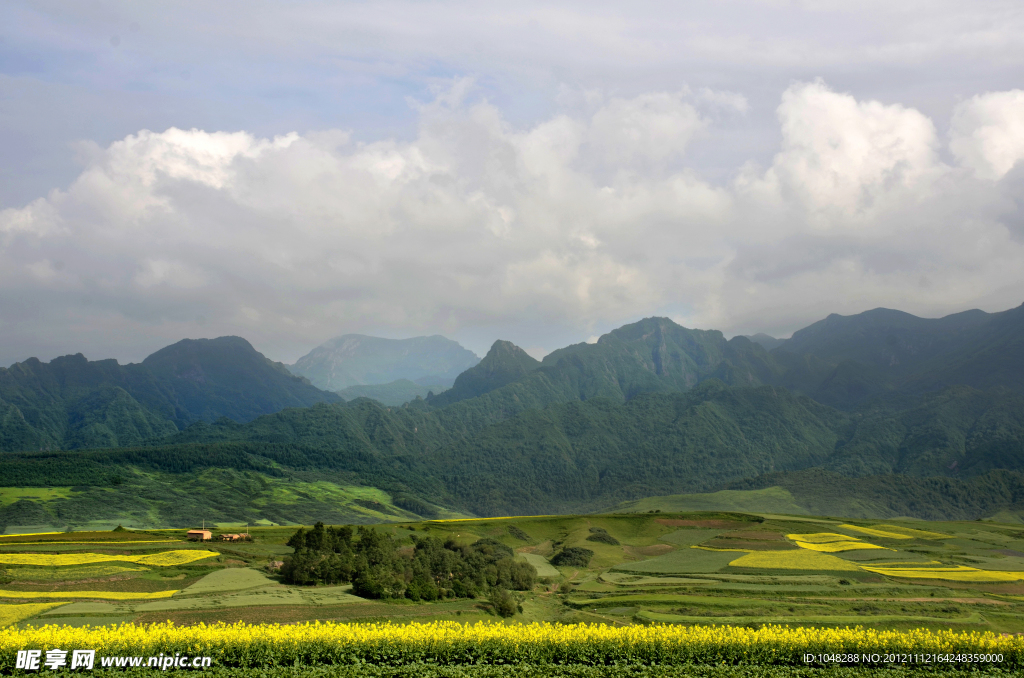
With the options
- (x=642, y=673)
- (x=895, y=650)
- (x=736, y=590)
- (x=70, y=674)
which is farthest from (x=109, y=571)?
(x=895, y=650)

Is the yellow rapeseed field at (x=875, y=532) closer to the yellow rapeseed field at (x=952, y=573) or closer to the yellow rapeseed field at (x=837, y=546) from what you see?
the yellow rapeseed field at (x=837, y=546)

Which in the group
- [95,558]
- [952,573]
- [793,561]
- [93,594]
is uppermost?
[93,594]

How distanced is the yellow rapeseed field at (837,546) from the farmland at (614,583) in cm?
107

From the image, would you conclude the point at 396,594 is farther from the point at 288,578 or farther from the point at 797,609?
the point at 797,609

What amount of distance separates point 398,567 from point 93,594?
1186 inches

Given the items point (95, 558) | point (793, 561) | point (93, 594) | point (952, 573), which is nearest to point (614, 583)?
point (793, 561)

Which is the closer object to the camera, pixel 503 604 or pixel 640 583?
pixel 503 604

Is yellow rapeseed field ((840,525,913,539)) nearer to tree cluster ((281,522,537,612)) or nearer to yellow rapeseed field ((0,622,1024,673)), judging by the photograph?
tree cluster ((281,522,537,612))

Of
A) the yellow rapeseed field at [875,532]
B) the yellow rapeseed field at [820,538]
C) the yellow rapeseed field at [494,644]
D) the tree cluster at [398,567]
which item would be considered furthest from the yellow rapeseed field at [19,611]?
the yellow rapeseed field at [875,532]

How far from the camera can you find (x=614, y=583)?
88.2 metres

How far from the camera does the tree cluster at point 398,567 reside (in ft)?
225

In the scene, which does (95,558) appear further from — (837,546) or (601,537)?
(837,546)

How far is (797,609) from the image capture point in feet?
219

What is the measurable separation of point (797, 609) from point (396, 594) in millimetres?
39538
